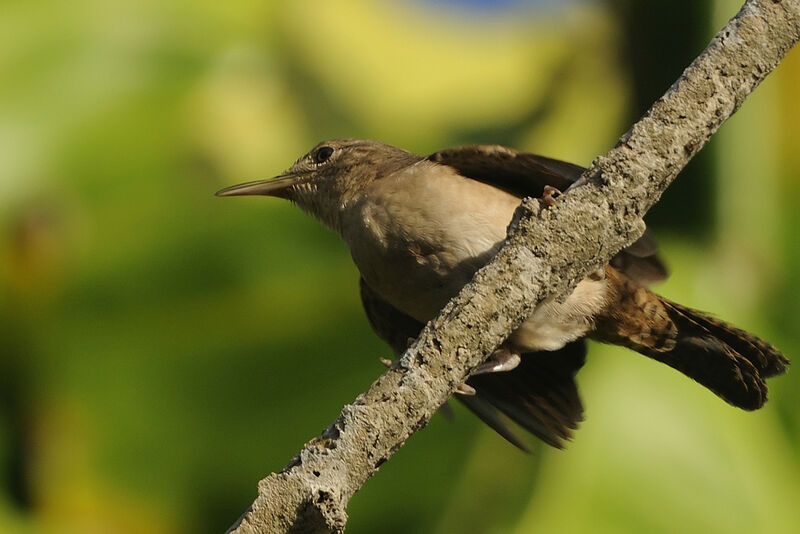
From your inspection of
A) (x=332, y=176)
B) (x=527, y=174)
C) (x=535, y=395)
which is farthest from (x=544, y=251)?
(x=332, y=176)

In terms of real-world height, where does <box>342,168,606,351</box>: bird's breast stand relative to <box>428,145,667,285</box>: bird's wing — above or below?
below

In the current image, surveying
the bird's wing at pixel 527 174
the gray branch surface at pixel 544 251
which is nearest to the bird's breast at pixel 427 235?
the bird's wing at pixel 527 174

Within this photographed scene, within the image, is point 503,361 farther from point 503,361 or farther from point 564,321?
point 564,321

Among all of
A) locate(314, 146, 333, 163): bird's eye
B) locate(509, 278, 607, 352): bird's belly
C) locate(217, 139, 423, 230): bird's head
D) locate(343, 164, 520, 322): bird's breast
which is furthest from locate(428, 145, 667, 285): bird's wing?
locate(314, 146, 333, 163): bird's eye

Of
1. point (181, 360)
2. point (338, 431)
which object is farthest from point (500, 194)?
point (181, 360)

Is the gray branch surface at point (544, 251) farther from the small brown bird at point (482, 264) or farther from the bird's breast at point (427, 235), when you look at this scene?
the bird's breast at point (427, 235)

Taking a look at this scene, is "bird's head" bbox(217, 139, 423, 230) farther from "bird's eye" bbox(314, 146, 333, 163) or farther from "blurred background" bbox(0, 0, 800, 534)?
"blurred background" bbox(0, 0, 800, 534)
